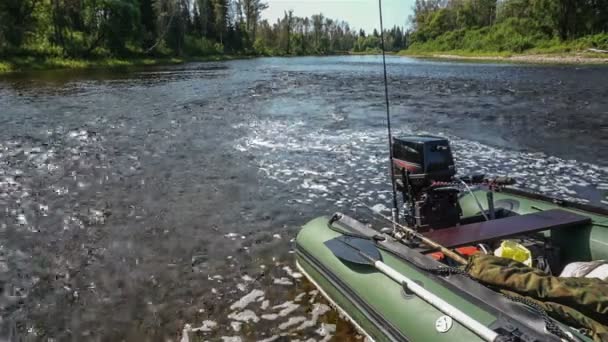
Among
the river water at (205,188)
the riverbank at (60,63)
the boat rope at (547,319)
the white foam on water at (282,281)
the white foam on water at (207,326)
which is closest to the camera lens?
the boat rope at (547,319)

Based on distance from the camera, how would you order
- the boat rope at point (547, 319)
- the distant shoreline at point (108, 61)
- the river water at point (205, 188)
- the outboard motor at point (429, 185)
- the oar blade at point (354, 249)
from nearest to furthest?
1. the boat rope at point (547, 319)
2. the oar blade at point (354, 249)
3. the river water at point (205, 188)
4. the outboard motor at point (429, 185)
5. the distant shoreline at point (108, 61)

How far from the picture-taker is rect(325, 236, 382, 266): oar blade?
3793mm

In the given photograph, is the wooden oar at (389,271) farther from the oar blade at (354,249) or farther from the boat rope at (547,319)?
the boat rope at (547,319)

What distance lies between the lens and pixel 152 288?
16.7ft

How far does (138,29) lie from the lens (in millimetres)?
49719

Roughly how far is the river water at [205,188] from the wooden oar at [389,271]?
781 millimetres

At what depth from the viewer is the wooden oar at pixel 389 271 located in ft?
8.85

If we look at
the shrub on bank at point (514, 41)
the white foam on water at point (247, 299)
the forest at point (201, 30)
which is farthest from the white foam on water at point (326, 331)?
the shrub on bank at point (514, 41)

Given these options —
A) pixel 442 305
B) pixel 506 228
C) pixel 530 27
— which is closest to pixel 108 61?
pixel 506 228

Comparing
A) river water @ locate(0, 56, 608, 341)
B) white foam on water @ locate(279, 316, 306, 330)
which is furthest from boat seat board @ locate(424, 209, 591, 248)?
white foam on water @ locate(279, 316, 306, 330)

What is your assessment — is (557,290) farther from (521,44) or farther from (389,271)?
(521,44)

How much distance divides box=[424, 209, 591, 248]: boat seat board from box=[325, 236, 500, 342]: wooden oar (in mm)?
619

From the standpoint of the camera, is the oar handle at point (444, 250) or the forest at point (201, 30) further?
the forest at point (201, 30)

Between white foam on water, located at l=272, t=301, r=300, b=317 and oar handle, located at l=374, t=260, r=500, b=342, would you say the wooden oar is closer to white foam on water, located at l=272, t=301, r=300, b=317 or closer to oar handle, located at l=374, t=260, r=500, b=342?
oar handle, located at l=374, t=260, r=500, b=342
